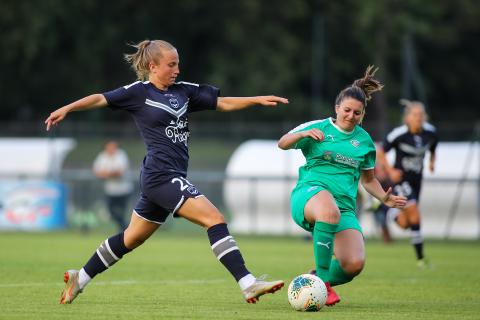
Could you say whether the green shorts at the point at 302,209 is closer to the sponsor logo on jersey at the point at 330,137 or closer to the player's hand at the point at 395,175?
the sponsor logo on jersey at the point at 330,137

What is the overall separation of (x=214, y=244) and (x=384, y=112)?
36.9 m

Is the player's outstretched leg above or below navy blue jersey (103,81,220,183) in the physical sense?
below

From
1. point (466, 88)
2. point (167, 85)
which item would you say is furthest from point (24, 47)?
point (167, 85)

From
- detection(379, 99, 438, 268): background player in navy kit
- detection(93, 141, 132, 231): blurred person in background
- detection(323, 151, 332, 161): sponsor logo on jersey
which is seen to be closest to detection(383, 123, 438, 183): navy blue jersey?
detection(379, 99, 438, 268): background player in navy kit

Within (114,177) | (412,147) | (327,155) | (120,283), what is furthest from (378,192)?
(114,177)

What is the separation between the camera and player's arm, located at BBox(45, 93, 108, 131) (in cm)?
804

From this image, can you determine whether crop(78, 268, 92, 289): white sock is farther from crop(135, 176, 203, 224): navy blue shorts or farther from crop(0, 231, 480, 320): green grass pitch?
crop(135, 176, 203, 224): navy blue shorts

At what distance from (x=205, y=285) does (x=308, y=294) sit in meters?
2.84

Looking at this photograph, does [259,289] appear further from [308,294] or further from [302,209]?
[302,209]

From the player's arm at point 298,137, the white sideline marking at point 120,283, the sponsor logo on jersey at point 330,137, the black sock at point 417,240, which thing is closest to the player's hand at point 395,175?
the black sock at point 417,240

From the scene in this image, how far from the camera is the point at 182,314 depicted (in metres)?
8.10

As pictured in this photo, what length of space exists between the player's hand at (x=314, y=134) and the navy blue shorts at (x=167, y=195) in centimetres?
96

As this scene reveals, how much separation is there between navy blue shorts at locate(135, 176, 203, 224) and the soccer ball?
105cm

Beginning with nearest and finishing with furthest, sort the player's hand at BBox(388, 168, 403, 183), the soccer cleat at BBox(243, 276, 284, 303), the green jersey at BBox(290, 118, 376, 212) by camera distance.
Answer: the soccer cleat at BBox(243, 276, 284, 303) < the green jersey at BBox(290, 118, 376, 212) < the player's hand at BBox(388, 168, 403, 183)
